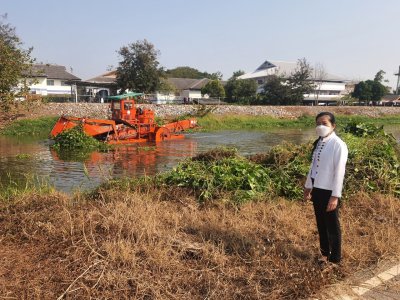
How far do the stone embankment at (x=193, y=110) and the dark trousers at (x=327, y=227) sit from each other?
85.0 ft

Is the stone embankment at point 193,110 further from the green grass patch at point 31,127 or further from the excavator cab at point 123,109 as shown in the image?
the excavator cab at point 123,109

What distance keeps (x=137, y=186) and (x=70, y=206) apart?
1.54 metres

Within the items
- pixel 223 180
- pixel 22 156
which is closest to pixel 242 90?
pixel 22 156

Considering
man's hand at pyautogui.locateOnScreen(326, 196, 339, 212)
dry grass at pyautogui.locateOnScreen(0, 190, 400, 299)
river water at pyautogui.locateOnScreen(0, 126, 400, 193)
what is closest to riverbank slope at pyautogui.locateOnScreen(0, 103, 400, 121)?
river water at pyautogui.locateOnScreen(0, 126, 400, 193)

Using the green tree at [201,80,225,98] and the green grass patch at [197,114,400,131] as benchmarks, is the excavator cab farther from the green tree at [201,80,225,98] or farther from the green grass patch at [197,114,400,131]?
the green tree at [201,80,225,98]

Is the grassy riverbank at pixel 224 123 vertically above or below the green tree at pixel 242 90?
below

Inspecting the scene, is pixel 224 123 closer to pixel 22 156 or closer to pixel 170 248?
pixel 22 156

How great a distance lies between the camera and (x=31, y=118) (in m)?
30.6

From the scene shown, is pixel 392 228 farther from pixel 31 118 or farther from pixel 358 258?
pixel 31 118

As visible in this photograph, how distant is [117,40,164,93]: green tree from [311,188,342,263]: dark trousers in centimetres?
3948

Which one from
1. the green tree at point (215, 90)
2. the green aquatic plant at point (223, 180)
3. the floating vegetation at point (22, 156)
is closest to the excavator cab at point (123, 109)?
the floating vegetation at point (22, 156)

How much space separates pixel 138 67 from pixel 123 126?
2260 cm

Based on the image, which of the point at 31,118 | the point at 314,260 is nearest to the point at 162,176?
the point at 314,260

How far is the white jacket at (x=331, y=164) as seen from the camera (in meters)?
3.84
